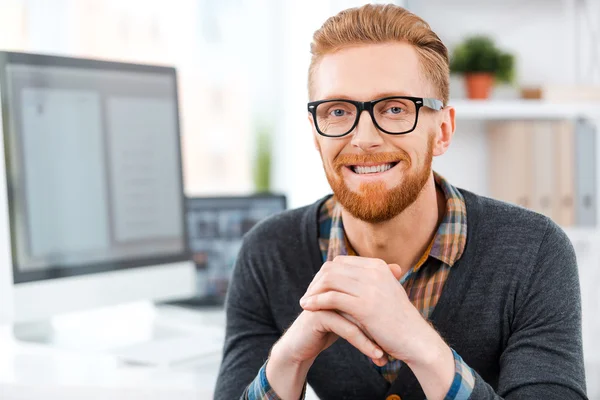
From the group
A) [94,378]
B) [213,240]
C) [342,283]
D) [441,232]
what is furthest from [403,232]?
[213,240]

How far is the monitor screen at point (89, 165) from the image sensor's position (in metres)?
1.38

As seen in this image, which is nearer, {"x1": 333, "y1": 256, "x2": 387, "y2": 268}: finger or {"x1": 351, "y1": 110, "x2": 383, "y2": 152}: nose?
{"x1": 333, "y1": 256, "x2": 387, "y2": 268}: finger

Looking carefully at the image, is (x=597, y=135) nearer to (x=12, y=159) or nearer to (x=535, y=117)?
(x=535, y=117)

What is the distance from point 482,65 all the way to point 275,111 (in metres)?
1.15

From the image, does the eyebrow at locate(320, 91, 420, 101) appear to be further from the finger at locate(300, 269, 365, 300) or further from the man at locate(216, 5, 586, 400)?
the finger at locate(300, 269, 365, 300)

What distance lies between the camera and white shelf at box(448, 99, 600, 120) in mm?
2217

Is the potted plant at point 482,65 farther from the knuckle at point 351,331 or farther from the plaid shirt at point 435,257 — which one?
the knuckle at point 351,331

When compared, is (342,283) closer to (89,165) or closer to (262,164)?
(89,165)

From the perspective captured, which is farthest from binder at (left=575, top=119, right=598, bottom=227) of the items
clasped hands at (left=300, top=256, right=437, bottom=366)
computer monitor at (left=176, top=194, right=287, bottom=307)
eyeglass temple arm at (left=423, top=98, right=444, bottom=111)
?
clasped hands at (left=300, top=256, right=437, bottom=366)

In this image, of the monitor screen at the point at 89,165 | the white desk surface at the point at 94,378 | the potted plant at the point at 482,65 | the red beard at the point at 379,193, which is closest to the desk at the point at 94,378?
the white desk surface at the point at 94,378

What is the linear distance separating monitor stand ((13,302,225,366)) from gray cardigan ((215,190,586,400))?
21cm

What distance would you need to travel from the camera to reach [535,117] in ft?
7.56

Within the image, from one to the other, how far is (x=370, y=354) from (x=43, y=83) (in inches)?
34.2

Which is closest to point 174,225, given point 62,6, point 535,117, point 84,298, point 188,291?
point 188,291
